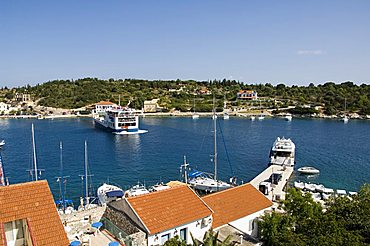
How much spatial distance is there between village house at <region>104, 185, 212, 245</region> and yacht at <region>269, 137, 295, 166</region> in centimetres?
3075

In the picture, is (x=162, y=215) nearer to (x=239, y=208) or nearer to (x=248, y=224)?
(x=239, y=208)

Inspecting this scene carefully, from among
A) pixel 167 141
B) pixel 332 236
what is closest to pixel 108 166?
pixel 167 141

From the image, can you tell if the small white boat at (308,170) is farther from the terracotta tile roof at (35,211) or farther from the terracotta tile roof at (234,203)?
the terracotta tile roof at (35,211)

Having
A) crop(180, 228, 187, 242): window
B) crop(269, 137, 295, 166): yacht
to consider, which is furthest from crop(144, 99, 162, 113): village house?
crop(180, 228, 187, 242): window

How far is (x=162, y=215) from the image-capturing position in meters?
16.0

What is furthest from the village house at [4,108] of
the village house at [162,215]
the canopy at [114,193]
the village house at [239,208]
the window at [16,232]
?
the window at [16,232]

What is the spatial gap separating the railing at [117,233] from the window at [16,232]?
4553mm

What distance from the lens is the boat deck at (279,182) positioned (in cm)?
2950

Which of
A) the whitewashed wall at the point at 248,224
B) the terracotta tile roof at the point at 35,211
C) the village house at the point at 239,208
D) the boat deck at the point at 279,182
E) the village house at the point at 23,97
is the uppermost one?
the village house at the point at 23,97

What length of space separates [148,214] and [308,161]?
4115 cm

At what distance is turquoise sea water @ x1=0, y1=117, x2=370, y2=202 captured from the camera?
136 feet

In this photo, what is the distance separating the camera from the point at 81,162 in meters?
49.5

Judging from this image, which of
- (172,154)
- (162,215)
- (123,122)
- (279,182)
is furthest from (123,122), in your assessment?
(162,215)

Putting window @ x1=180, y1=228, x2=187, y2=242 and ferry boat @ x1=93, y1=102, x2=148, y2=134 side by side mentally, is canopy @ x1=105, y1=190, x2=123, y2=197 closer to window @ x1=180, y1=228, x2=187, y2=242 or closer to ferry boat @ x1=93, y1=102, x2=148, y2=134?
window @ x1=180, y1=228, x2=187, y2=242
